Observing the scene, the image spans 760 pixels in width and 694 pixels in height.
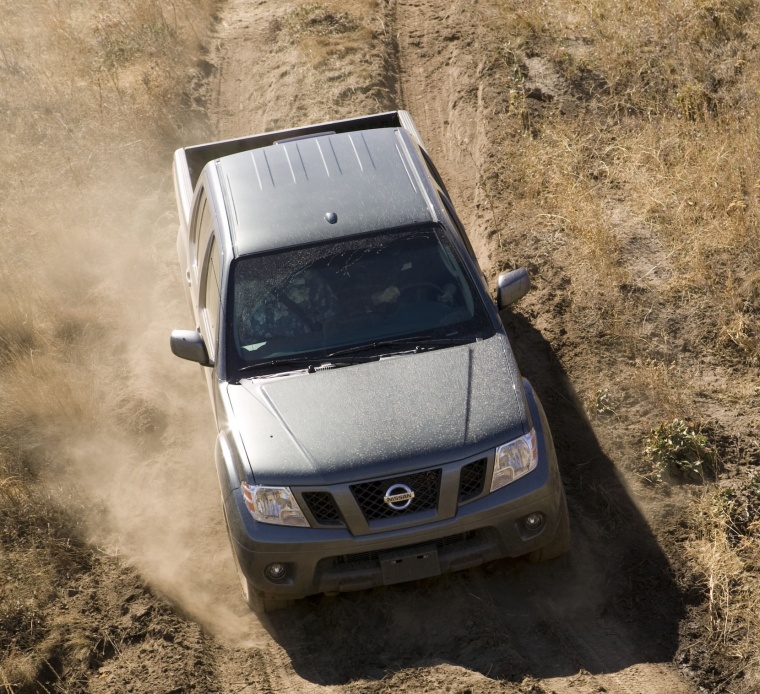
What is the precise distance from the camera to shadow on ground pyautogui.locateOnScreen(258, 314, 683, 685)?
4918 mm

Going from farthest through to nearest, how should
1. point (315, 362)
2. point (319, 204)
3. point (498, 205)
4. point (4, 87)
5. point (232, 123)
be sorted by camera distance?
point (4, 87) → point (232, 123) → point (498, 205) → point (319, 204) → point (315, 362)

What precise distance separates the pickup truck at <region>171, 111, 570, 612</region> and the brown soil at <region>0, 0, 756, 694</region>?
32 centimetres

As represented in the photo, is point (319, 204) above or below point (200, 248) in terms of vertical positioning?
above

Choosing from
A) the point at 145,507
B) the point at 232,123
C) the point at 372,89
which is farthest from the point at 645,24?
the point at 145,507

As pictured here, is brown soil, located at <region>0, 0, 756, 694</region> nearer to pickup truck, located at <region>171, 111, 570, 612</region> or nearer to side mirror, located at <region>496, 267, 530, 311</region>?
pickup truck, located at <region>171, 111, 570, 612</region>

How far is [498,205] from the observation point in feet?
29.6

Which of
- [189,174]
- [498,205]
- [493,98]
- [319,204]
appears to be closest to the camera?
[319,204]

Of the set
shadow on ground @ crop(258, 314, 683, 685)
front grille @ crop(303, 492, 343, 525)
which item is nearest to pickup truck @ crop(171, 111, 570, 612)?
front grille @ crop(303, 492, 343, 525)

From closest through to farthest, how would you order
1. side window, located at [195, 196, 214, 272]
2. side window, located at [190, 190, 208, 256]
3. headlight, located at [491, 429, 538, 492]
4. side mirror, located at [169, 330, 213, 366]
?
headlight, located at [491, 429, 538, 492], side mirror, located at [169, 330, 213, 366], side window, located at [195, 196, 214, 272], side window, located at [190, 190, 208, 256]

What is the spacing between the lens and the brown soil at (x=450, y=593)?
4918 mm

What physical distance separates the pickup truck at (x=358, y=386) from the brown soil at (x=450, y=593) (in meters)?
0.32

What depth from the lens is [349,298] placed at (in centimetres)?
548

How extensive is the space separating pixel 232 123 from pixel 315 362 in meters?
6.77

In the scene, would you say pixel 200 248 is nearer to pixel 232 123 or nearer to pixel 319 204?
pixel 319 204
